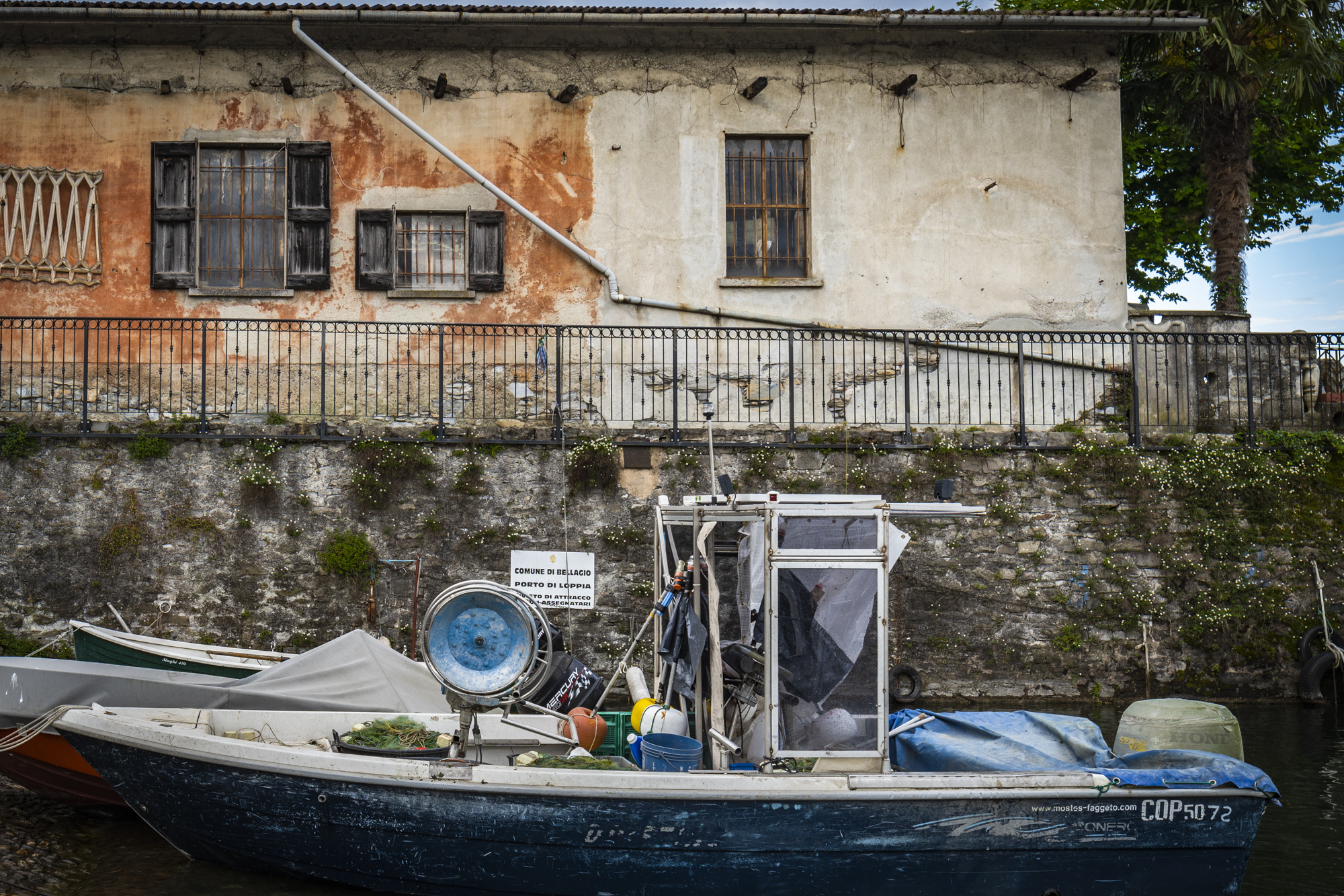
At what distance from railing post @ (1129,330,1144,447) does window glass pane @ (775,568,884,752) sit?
8386 millimetres

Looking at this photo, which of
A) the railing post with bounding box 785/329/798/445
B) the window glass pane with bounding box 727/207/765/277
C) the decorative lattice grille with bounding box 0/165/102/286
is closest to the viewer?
the railing post with bounding box 785/329/798/445

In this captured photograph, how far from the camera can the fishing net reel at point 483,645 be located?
749 centimetres

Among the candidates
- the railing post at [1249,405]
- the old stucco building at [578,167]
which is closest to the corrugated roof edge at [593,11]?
the old stucco building at [578,167]

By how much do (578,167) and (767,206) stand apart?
8.98 ft

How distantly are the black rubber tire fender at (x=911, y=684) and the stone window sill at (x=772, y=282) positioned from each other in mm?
5533

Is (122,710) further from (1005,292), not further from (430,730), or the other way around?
(1005,292)

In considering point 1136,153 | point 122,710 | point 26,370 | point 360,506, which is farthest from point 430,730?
point 1136,153

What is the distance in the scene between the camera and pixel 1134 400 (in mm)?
13578

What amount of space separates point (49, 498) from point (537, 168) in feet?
24.4

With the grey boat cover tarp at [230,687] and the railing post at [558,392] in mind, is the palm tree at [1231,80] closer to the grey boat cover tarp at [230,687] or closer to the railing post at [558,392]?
the railing post at [558,392]

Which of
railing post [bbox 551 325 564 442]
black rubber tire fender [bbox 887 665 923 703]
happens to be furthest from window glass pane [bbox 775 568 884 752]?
railing post [bbox 551 325 564 442]

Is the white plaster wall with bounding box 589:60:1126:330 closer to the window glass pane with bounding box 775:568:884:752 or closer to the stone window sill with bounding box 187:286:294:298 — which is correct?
the stone window sill with bounding box 187:286:294:298

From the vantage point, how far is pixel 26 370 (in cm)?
1424

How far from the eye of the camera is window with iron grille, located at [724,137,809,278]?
49.5ft
